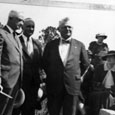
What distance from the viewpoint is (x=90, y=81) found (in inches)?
115

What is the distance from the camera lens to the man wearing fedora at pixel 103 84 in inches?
116

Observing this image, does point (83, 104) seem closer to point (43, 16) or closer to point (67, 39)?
point (67, 39)

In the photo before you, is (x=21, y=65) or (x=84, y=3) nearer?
(x=21, y=65)

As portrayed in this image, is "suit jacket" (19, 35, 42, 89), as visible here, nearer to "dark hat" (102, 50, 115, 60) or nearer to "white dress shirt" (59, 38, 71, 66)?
"white dress shirt" (59, 38, 71, 66)

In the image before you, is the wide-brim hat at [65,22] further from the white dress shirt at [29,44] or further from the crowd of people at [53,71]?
the white dress shirt at [29,44]

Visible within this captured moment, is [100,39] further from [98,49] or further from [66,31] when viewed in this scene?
[66,31]

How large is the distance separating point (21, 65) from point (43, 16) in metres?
0.43

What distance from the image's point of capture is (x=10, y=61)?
2.73 metres

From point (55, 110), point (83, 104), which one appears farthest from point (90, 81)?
point (55, 110)

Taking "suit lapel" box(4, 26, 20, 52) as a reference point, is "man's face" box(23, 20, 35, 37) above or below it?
above

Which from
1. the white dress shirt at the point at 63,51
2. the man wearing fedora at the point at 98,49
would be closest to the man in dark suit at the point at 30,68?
the white dress shirt at the point at 63,51

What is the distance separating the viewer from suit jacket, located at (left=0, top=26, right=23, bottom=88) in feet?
8.88

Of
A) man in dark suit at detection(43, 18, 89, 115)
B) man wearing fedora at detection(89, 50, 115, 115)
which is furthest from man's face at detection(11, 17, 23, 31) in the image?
man wearing fedora at detection(89, 50, 115, 115)

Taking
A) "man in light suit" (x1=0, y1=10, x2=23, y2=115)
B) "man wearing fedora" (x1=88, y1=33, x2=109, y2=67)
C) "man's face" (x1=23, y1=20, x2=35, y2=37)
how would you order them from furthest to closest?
"man wearing fedora" (x1=88, y1=33, x2=109, y2=67)
"man's face" (x1=23, y1=20, x2=35, y2=37)
"man in light suit" (x1=0, y1=10, x2=23, y2=115)
